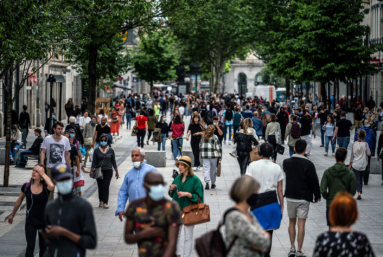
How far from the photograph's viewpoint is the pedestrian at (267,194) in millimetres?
7727

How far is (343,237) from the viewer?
15.9 feet

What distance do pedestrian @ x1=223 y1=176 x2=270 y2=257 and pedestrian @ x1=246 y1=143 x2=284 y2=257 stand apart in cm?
273

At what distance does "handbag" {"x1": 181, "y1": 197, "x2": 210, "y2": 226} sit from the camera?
8.09 meters

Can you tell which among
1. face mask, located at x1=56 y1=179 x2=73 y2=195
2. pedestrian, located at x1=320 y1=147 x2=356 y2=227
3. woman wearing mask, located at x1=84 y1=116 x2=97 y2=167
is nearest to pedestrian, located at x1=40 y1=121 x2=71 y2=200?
pedestrian, located at x1=320 y1=147 x2=356 y2=227

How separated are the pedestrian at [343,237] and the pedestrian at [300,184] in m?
3.38

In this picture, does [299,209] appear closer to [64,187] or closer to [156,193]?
[156,193]

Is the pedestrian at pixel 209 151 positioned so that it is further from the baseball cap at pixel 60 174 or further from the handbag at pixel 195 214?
the baseball cap at pixel 60 174

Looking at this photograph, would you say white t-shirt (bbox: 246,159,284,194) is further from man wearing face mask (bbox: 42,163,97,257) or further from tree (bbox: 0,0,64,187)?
tree (bbox: 0,0,64,187)

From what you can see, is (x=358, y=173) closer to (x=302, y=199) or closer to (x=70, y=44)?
(x=302, y=199)

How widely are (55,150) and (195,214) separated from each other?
4.19 m

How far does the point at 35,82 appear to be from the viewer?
119 ft

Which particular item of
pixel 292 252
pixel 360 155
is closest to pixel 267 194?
pixel 292 252

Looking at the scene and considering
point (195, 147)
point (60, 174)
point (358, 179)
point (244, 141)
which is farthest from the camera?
point (195, 147)

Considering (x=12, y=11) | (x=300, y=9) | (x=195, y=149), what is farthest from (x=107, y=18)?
(x=300, y=9)
